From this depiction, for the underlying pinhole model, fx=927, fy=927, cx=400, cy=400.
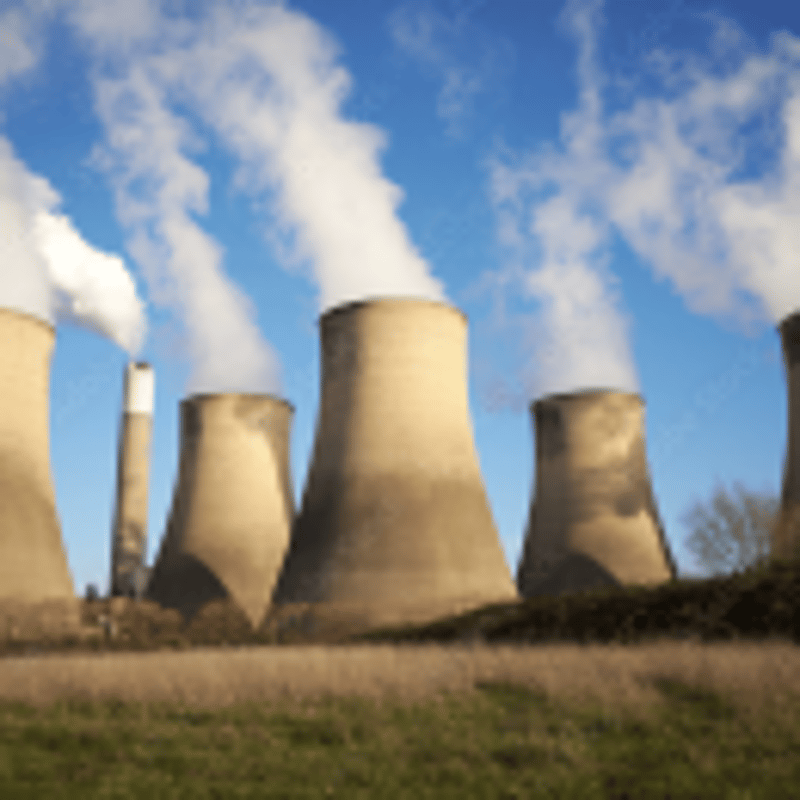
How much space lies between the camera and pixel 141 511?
33062 millimetres

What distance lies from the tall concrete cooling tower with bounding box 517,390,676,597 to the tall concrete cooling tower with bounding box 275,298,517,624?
621cm

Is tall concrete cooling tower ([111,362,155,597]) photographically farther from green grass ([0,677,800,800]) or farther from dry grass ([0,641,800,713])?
green grass ([0,677,800,800])

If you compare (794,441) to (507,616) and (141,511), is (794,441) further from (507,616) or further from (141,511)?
(141,511)

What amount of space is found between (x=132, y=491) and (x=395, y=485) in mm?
15606

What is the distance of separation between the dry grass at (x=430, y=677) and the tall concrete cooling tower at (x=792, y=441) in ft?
46.1

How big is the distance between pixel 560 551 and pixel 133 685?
68.7ft

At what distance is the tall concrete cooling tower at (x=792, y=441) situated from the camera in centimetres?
2228

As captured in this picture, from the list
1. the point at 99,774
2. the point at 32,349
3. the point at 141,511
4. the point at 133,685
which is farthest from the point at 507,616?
the point at 141,511

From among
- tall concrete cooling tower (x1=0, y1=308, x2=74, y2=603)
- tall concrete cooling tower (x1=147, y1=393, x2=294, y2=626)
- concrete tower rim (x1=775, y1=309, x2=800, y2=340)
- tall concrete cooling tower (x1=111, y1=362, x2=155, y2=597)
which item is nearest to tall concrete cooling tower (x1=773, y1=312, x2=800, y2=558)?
concrete tower rim (x1=775, y1=309, x2=800, y2=340)

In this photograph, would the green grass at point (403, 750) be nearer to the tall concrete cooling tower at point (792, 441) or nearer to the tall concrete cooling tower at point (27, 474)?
the tall concrete cooling tower at point (27, 474)

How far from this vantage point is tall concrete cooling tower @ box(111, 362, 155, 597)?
3244cm

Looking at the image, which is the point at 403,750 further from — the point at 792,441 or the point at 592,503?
the point at 592,503

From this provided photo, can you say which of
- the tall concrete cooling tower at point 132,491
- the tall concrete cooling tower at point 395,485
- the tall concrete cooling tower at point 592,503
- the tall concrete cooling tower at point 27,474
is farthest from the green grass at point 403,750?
the tall concrete cooling tower at point 132,491

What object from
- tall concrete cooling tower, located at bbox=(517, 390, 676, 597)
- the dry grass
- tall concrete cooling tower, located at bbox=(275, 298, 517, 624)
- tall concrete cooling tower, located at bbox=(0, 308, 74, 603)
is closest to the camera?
the dry grass
